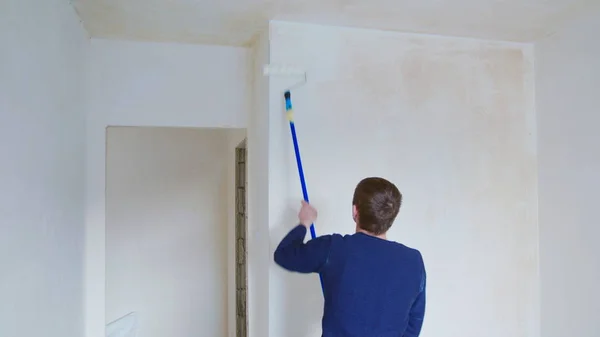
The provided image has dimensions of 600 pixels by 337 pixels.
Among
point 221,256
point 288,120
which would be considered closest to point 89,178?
point 288,120

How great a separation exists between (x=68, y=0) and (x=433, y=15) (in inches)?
59.4

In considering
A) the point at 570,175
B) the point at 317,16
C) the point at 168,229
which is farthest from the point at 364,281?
the point at 168,229

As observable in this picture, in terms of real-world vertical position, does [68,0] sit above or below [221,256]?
above

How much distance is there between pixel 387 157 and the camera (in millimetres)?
2346

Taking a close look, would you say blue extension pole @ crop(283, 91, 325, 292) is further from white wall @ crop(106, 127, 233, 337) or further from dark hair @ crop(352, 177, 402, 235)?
white wall @ crop(106, 127, 233, 337)

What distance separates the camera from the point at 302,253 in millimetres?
1650

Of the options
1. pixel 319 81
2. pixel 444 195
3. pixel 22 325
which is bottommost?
pixel 22 325

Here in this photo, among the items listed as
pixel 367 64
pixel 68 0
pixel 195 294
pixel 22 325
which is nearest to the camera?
pixel 22 325

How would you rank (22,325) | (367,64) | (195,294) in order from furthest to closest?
(195,294)
(367,64)
(22,325)

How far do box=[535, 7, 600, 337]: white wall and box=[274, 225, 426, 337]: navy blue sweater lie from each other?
1.07 m

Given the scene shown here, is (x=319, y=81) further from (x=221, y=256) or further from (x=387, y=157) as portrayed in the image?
(x=221, y=256)

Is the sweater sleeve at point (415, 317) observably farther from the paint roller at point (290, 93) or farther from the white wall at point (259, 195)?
the white wall at point (259, 195)

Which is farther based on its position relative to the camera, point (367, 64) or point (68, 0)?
point (367, 64)

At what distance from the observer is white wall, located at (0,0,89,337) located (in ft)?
4.10
